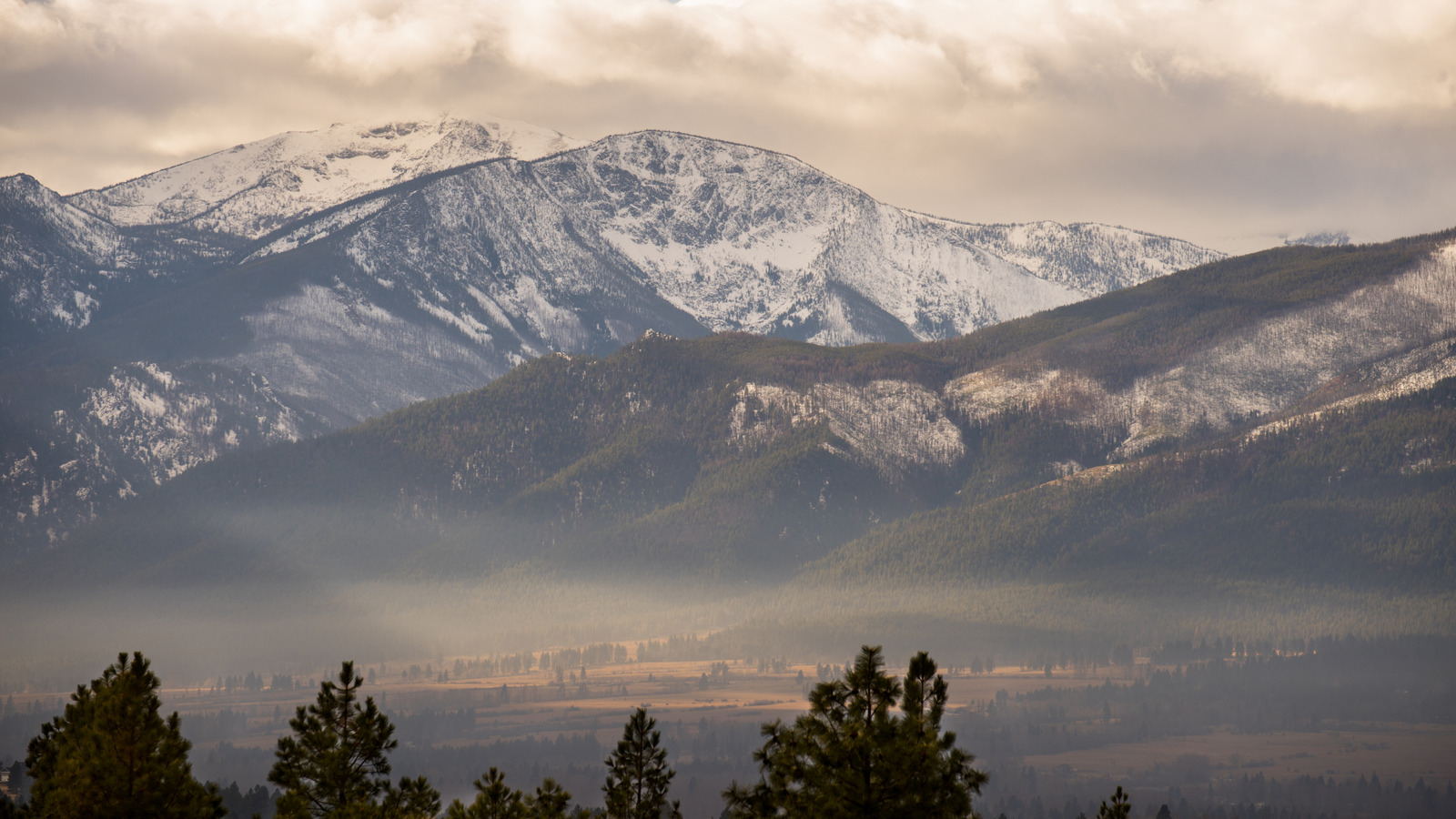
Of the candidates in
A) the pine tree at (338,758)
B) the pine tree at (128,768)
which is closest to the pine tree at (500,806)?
the pine tree at (338,758)

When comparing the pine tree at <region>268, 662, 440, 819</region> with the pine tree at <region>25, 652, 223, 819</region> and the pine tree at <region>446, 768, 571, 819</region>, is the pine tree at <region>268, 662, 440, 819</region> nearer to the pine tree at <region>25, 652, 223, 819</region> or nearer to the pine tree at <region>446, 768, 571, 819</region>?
the pine tree at <region>446, 768, 571, 819</region>

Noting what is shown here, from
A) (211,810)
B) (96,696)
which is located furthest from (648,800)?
(96,696)

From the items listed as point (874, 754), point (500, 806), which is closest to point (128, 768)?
point (500, 806)

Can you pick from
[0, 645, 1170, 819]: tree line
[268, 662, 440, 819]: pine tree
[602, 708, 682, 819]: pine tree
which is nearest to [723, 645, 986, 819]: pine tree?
[0, 645, 1170, 819]: tree line

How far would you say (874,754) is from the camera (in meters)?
69.8

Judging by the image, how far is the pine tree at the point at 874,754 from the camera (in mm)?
69500

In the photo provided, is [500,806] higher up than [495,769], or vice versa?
[495,769]

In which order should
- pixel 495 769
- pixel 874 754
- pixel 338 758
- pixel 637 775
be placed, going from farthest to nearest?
pixel 637 775, pixel 338 758, pixel 495 769, pixel 874 754

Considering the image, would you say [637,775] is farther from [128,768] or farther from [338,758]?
[128,768]

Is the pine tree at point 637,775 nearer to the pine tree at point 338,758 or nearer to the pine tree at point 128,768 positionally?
the pine tree at point 338,758

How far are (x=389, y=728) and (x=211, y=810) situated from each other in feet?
62.9

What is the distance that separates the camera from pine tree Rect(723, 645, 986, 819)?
69.5m

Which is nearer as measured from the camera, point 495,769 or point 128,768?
point 128,768

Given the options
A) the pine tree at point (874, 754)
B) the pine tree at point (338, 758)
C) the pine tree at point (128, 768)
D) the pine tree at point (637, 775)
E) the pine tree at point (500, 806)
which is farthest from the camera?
the pine tree at point (637, 775)
